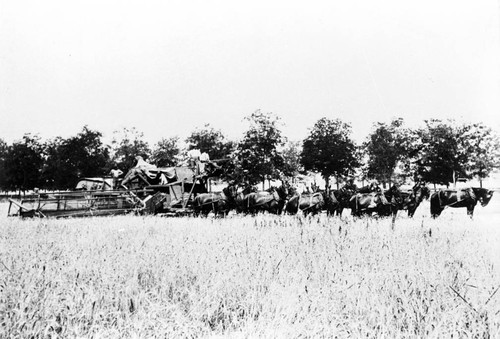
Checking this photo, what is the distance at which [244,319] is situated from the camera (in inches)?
129

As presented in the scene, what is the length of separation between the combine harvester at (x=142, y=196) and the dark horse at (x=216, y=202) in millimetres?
489

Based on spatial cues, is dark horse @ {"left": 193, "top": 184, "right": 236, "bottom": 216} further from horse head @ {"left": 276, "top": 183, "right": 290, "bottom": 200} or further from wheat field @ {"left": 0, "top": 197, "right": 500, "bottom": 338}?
wheat field @ {"left": 0, "top": 197, "right": 500, "bottom": 338}

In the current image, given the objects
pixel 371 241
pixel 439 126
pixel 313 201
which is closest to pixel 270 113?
pixel 313 201

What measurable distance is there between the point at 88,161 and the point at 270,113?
3531 centimetres

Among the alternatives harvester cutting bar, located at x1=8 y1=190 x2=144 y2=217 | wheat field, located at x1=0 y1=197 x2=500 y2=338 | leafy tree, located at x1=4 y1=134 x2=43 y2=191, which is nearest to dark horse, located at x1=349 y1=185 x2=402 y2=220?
harvester cutting bar, located at x1=8 y1=190 x2=144 y2=217

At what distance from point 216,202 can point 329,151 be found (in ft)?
114

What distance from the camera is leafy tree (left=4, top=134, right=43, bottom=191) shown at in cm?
5434

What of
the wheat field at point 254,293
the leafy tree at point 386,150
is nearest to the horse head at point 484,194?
the wheat field at point 254,293

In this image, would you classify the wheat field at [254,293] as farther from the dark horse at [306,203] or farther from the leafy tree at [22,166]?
the leafy tree at [22,166]

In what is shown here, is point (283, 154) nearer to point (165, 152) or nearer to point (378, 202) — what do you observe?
point (378, 202)

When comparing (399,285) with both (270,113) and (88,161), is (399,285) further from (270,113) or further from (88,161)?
(88,161)

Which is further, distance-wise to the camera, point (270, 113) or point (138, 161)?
point (270, 113)

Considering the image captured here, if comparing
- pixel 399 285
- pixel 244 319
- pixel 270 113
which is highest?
pixel 270 113

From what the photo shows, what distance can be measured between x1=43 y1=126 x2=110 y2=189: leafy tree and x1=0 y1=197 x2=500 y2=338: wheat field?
53234mm
